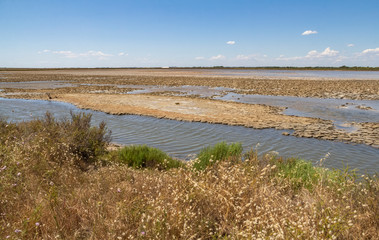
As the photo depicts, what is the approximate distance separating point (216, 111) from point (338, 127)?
7316mm

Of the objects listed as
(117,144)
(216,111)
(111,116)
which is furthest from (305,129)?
(111,116)

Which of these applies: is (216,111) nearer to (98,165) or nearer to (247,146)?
(247,146)

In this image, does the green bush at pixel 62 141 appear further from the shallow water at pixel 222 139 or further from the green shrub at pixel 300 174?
the green shrub at pixel 300 174

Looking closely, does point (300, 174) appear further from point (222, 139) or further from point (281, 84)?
point (281, 84)

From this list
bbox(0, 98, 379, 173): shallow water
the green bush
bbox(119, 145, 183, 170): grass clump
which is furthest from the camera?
bbox(0, 98, 379, 173): shallow water

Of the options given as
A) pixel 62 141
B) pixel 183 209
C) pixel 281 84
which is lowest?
pixel 183 209

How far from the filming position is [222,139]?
1117 centimetres

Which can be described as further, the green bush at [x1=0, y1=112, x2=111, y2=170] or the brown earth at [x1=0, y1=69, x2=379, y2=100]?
the brown earth at [x1=0, y1=69, x2=379, y2=100]

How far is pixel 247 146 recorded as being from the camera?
33.2 feet

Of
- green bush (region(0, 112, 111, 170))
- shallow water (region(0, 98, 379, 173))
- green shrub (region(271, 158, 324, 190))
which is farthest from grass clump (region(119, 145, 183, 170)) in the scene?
green shrub (region(271, 158, 324, 190))

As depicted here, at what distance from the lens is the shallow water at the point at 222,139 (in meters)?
8.90

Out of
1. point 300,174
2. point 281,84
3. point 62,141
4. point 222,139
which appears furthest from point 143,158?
point 281,84

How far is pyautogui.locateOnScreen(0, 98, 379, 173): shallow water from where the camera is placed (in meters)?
8.90

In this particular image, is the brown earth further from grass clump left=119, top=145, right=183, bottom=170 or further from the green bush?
the green bush
